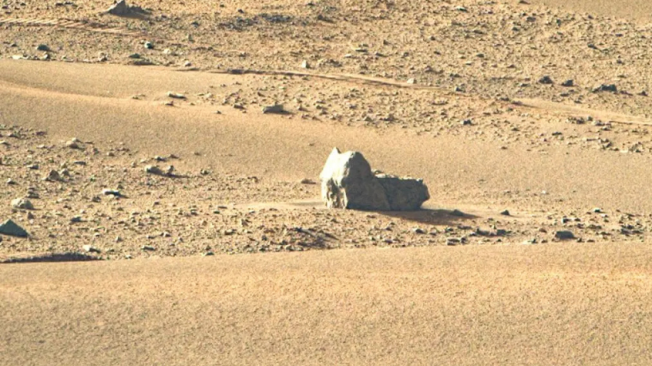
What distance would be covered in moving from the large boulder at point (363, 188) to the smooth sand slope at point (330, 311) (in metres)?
1.48

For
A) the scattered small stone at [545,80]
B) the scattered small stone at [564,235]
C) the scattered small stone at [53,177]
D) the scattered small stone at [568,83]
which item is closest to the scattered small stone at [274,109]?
the scattered small stone at [53,177]

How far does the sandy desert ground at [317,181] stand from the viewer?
5.65 m

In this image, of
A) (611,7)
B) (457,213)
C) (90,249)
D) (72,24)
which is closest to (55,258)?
(90,249)

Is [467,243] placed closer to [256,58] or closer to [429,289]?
[429,289]

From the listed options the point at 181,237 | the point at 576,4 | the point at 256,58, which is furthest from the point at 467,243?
the point at 576,4

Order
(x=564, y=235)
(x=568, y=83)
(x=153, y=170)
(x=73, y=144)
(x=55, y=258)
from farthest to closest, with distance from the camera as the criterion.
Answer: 1. (x=568, y=83)
2. (x=73, y=144)
3. (x=153, y=170)
4. (x=564, y=235)
5. (x=55, y=258)

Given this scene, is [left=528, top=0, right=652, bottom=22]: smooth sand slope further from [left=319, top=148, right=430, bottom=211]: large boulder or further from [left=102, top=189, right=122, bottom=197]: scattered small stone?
[left=102, top=189, right=122, bottom=197]: scattered small stone

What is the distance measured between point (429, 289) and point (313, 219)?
1.99m

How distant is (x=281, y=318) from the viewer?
5754 mm

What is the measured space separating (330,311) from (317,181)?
12.5 feet

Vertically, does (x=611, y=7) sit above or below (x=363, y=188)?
above

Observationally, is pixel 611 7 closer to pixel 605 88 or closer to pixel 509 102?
pixel 605 88

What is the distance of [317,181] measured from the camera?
378 inches

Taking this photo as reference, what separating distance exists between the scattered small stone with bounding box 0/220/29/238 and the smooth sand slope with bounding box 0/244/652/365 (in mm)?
824
